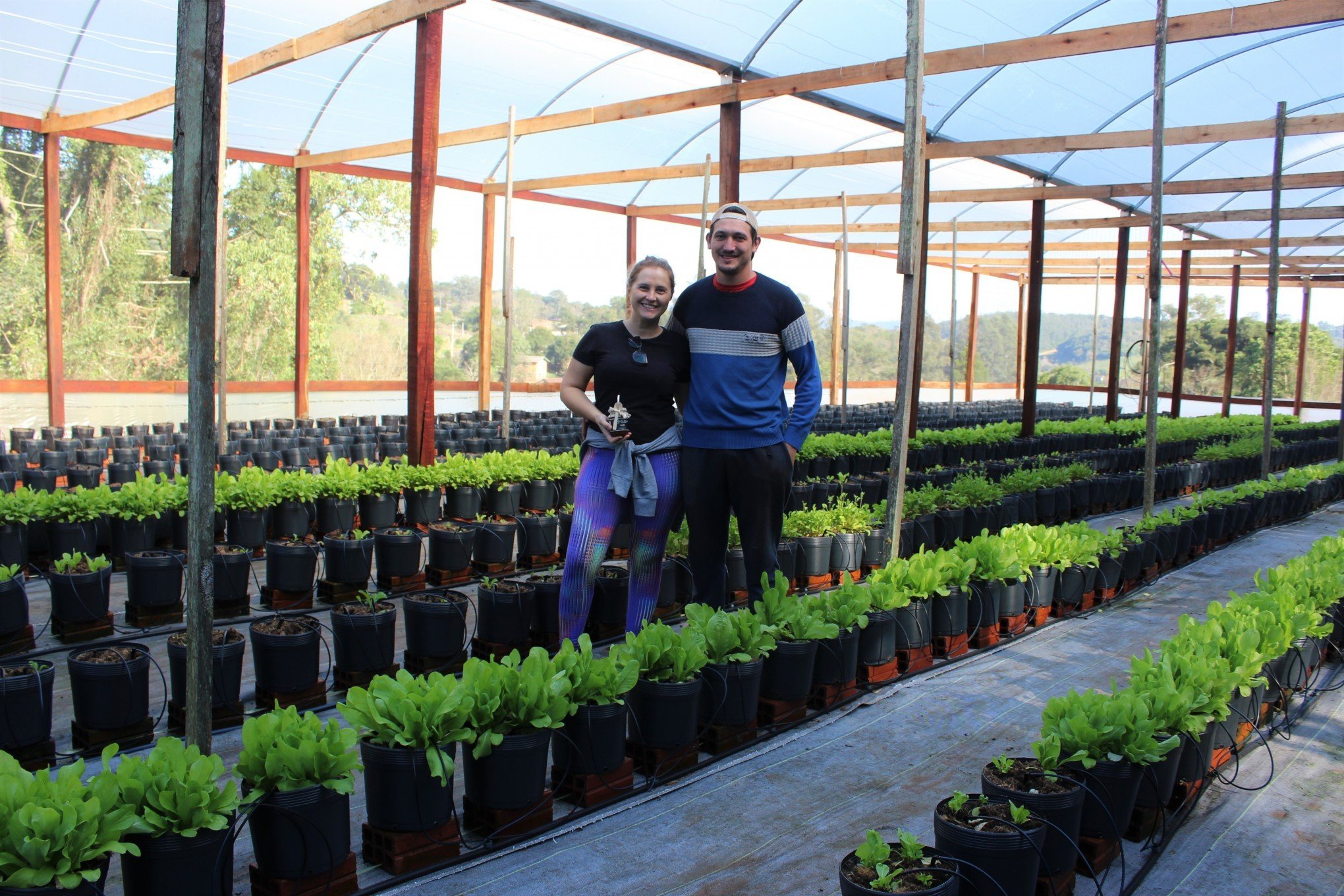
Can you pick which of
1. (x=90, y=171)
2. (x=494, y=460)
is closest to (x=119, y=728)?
(x=494, y=460)

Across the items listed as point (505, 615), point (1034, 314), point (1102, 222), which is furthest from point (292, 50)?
point (1102, 222)

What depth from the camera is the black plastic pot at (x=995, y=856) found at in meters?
2.25

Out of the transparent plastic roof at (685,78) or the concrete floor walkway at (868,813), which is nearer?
the concrete floor walkway at (868,813)

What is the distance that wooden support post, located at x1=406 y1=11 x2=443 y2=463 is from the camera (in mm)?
7457

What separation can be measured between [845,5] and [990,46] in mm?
1710

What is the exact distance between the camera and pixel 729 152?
30.2 ft

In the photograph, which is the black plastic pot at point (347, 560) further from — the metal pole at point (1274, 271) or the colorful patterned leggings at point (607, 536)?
the metal pole at point (1274, 271)

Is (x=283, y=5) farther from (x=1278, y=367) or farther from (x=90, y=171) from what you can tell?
A: (x=1278, y=367)

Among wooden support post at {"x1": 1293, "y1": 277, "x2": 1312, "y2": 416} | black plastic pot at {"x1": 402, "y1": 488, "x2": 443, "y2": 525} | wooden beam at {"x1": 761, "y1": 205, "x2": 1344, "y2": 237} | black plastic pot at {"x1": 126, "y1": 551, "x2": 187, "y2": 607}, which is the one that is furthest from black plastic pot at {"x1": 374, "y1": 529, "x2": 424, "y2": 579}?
wooden support post at {"x1": 1293, "y1": 277, "x2": 1312, "y2": 416}

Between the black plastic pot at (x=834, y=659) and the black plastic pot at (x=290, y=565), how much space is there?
2.81 meters

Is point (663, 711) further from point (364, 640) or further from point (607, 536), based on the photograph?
point (364, 640)

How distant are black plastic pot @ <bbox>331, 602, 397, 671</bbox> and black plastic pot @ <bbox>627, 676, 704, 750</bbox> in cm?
129

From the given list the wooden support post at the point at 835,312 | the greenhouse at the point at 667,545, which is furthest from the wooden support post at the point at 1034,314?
the wooden support post at the point at 835,312

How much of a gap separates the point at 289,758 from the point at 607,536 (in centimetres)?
153
